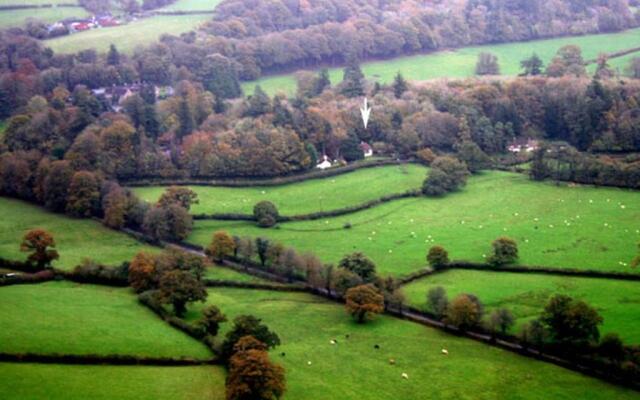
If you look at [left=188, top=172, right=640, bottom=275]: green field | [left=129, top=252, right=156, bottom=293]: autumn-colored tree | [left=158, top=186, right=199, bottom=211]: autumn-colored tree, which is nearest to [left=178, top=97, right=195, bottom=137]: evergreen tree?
[left=158, top=186, right=199, bottom=211]: autumn-colored tree

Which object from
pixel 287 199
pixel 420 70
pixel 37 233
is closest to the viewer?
pixel 37 233

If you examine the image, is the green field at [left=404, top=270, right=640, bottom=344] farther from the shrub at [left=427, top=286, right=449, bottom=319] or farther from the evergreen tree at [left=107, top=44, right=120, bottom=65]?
the evergreen tree at [left=107, top=44, right=120, bottom=65]

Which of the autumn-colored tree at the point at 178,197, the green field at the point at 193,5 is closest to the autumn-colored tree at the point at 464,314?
the autumn-colored tree at the point at 178,197

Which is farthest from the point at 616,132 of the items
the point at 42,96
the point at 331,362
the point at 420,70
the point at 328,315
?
the point at 42,96

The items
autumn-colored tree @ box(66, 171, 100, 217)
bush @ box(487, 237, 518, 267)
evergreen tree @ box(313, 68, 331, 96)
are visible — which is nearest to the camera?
bush @ box(487, 237, 518, 267)

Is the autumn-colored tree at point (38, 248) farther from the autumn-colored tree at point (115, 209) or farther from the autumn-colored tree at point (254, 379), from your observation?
the autumn-colored tree at point (254, 379)

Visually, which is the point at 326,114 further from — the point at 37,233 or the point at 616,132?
the point at 37,233
